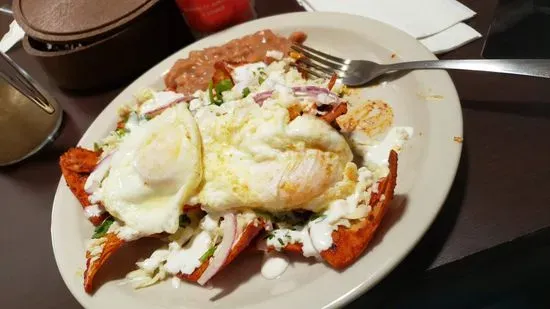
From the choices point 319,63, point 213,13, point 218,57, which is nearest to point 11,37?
point 213,13

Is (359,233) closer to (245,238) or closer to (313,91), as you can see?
(245,238)

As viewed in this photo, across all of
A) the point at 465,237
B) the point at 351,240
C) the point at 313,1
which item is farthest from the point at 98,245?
the point at 313,1

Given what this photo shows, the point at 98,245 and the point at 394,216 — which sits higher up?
the point at 394,216

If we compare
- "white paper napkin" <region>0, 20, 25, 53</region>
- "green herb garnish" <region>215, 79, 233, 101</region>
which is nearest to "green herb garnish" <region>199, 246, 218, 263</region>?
"green herb garnish" <region>215, 79, 233, 101</region>

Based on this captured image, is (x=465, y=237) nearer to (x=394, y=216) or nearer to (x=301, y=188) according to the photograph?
(x=394, y=216)

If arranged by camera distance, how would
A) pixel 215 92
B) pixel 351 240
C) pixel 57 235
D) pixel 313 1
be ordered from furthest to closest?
pixel 313 1
pixel 215 92
pixel 57 235
pixel 351 240

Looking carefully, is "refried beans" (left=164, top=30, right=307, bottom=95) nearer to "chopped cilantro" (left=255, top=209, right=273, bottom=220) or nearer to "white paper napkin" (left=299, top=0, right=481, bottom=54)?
"white paper napkin" (left=299, top=0, right=481, bottom=54)

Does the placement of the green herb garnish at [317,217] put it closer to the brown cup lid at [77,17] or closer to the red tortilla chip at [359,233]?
the red tortilla chip at [359,233]
